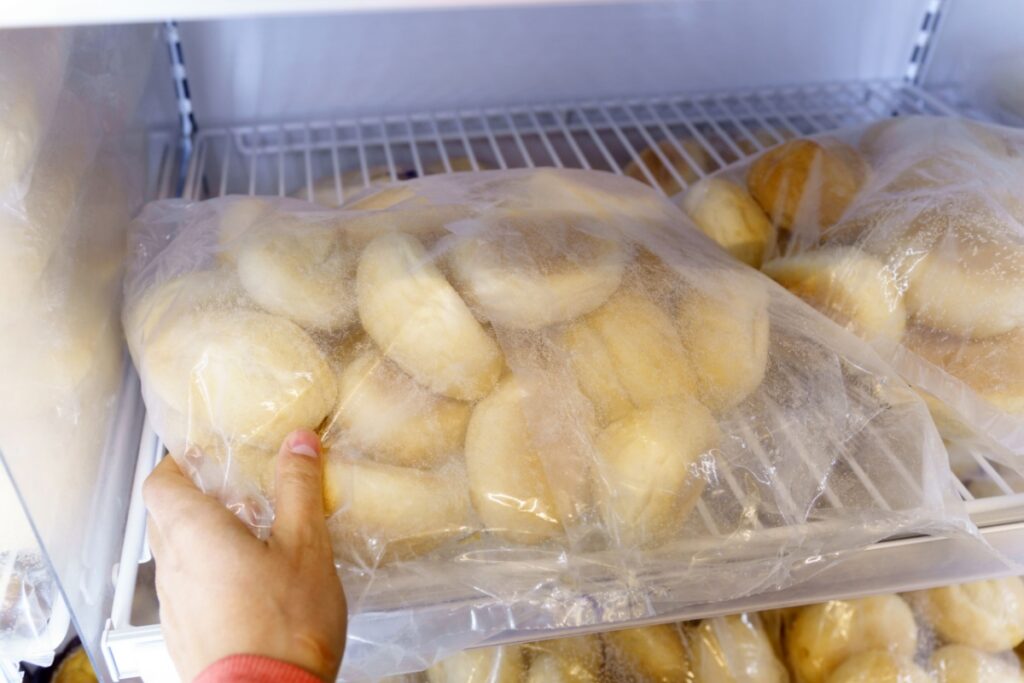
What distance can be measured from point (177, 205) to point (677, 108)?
0.69m

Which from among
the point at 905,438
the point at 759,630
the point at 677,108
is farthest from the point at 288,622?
the point at 677,108

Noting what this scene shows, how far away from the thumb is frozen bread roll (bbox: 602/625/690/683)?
1.34 ft

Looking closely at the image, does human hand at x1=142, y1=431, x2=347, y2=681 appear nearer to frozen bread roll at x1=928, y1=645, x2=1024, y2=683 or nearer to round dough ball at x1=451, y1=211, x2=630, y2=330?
round dough ball at x1=451, y1=211, x2=630, y2=330

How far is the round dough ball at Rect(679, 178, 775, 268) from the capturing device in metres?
0.90

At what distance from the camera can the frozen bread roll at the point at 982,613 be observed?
95 centimetres

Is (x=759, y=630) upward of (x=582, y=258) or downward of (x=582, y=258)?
downward

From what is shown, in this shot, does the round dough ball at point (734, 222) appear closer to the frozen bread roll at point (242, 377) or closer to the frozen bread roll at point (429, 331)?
the frozen bread roll at point (429, 331)

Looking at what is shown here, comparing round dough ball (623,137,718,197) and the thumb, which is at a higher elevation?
the thumb

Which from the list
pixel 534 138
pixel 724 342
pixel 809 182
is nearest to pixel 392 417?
pixel 724 342

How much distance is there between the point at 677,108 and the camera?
121 cm

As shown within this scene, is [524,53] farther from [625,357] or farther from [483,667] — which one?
[483,667]

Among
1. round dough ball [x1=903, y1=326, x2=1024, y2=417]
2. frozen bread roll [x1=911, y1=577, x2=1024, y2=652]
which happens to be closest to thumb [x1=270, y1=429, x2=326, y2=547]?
round dough ball [x1=903, y1=326, x2=1024, y2=417]

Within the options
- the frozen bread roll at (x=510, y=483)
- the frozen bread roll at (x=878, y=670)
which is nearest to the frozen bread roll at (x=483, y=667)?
A: the frozen bread roll at (x=510, y=483)

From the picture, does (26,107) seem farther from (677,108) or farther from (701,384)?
(677,108)
